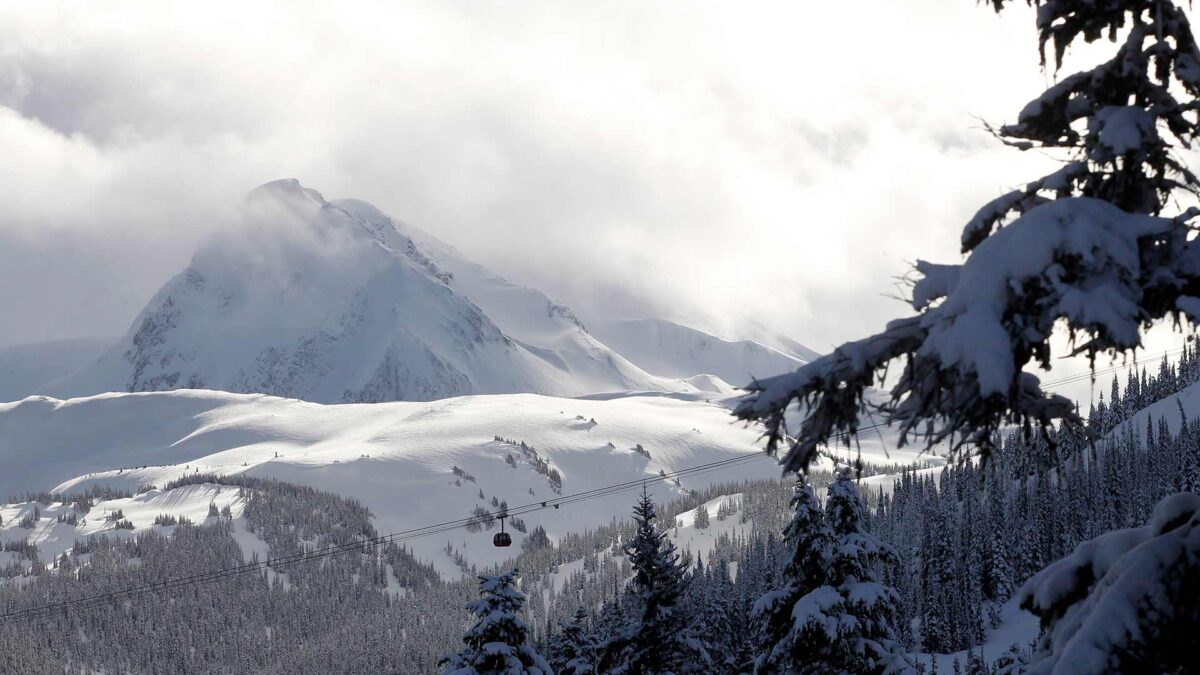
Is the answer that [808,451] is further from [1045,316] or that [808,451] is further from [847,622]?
[847,622]

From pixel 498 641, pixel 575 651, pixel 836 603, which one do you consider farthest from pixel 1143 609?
pixel 575 651

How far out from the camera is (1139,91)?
695 centimetres

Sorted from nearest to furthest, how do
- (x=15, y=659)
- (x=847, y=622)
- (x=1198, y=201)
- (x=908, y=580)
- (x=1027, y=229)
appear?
1. (x=1027, y=229)
2. (x=1198, y=201)
3. (x=847, y=622)
4. (x=908, y=580)
5. (x=15, y=659)

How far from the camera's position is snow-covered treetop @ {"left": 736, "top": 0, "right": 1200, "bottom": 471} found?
6.05 m

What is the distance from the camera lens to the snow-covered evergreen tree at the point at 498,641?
30938mm

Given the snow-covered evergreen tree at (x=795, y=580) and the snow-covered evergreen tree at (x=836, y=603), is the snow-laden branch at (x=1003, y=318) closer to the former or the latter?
the snow-covered evergreen tree at (x=836, y=603)

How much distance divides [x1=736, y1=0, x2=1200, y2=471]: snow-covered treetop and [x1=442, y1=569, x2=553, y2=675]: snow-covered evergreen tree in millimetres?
25380

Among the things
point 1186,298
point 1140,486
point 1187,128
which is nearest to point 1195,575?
point 1186,298

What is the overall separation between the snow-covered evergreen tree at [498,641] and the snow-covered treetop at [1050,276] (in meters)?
25.4

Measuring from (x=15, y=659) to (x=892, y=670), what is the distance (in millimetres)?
202598

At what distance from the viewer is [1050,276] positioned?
609 centimetres

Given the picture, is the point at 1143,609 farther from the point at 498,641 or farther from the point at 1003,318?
the point at 498,641

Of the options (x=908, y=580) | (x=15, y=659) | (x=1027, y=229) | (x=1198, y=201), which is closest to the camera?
(x=1027, y=229)

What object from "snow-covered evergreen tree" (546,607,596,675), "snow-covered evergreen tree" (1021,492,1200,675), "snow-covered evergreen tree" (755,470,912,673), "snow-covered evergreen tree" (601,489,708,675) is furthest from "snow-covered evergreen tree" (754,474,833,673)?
"snow-covered evergreen tree" (1021,492,1200,675)
